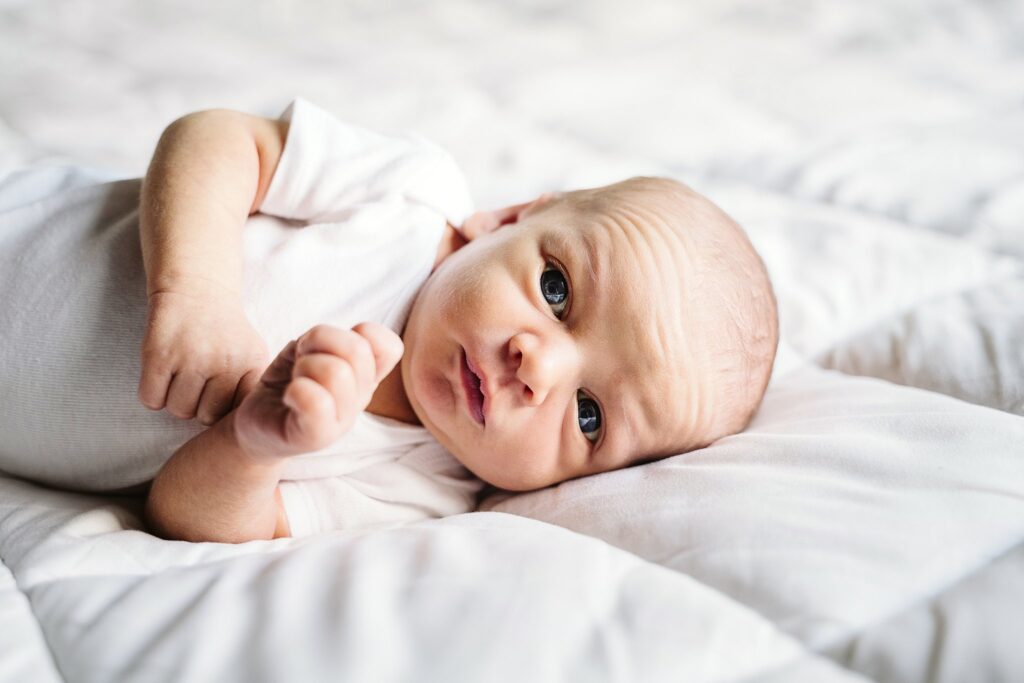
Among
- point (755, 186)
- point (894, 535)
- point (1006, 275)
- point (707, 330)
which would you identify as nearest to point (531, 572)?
point (894, 535)

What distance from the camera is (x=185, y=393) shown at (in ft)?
2.69

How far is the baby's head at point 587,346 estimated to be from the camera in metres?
0.97

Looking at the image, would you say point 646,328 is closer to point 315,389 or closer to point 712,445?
point 712,445

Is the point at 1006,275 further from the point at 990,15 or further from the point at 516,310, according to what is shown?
the point at 990,15

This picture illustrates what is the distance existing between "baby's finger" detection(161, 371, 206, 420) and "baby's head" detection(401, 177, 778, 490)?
275mm

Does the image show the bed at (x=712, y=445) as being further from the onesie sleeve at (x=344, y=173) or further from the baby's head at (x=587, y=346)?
the onesie sleeve at (x=344, y=173)

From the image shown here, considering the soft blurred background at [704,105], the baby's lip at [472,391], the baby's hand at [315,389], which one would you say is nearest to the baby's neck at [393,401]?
the baby's lip at [472,391]

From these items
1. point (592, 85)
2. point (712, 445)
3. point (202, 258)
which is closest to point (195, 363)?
point (202, 258)

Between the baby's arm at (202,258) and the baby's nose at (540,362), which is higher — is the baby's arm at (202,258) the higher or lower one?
the higher one

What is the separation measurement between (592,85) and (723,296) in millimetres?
981

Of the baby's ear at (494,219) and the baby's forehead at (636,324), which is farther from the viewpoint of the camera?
the baby's ear at (494,219)

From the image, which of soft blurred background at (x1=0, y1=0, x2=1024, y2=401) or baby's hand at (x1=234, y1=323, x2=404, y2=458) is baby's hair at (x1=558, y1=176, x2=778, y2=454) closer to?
soft blurred background at (x1=0, y1=0, x2=1024, y2=401)

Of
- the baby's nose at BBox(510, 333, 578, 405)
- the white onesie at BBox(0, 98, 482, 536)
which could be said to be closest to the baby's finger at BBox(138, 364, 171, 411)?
the white onesie at BBox(0, 98, 482, 536)

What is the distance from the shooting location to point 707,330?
1006 millimetres
